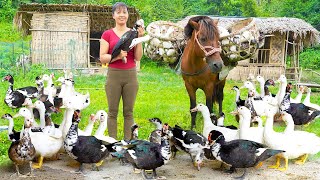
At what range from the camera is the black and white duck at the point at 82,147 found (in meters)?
5.37

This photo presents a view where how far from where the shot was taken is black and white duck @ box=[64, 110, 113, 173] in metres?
5.37

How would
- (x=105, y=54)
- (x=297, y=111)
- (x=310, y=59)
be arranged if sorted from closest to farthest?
(x=105, y=54) → (x=297, y=111) → (x=310, y=59)

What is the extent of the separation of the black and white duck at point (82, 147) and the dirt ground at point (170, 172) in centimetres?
21

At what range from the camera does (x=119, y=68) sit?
6.08 metres

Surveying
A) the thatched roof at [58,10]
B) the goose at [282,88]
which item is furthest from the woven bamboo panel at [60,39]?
the goose at [282,88]

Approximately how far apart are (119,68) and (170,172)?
1545 mm

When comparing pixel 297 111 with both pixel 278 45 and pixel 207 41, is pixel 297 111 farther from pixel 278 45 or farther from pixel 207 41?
pixel 278 45

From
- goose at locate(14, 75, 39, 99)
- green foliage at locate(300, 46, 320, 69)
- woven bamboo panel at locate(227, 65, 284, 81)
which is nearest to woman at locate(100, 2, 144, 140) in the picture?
goose at locate(14, 75, 39, 99)

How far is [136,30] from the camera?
19.6ft

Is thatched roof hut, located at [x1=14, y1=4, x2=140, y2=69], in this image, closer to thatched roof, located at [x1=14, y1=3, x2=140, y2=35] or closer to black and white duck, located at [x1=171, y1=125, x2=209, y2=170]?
thatched roof, located at [x1=14, y1=3, x2=140, y2=35]

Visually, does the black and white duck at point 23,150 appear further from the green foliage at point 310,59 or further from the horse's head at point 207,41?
the green foliage at point 310,59

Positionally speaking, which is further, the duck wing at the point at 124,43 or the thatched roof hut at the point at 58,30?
the thatched roof hut at the point at 58,30

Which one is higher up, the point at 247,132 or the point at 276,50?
the point at 276,50

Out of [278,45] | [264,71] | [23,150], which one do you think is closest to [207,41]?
[23,150]
